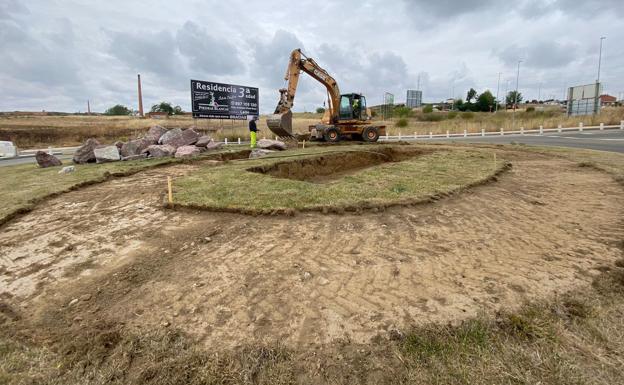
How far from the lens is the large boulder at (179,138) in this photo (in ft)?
47.1

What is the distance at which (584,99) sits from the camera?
106 feet

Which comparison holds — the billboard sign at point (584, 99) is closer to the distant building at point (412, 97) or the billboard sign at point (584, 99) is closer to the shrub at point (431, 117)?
the shrub at point (431, 117)

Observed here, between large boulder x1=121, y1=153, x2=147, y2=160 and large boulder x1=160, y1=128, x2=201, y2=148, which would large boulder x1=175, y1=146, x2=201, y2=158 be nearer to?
large boulder x1=160, y1=128, x2=201, y2=148

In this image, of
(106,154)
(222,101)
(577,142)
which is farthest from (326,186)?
(222,101)

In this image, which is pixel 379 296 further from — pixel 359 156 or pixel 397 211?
pixel 359 156

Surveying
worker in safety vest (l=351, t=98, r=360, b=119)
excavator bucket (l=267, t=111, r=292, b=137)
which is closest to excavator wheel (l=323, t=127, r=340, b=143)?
worker in safety vest (l=351, t=98, r=360, b=119)

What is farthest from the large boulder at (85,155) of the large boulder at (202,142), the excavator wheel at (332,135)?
the excavator wheel at (332,135)

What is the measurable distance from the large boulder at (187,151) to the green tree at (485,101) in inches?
2449

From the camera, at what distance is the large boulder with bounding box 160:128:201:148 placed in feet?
47.1

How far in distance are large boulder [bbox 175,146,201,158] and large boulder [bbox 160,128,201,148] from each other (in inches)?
39.5

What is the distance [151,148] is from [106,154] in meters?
1.51

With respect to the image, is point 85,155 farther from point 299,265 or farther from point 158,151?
point 299,265

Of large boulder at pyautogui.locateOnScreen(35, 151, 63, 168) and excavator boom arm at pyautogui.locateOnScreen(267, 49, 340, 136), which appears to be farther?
excavator boom arm at pyautogui.locateOnScreen(267, 49, 340, 136)

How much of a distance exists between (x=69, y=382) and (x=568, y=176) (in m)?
9.38
